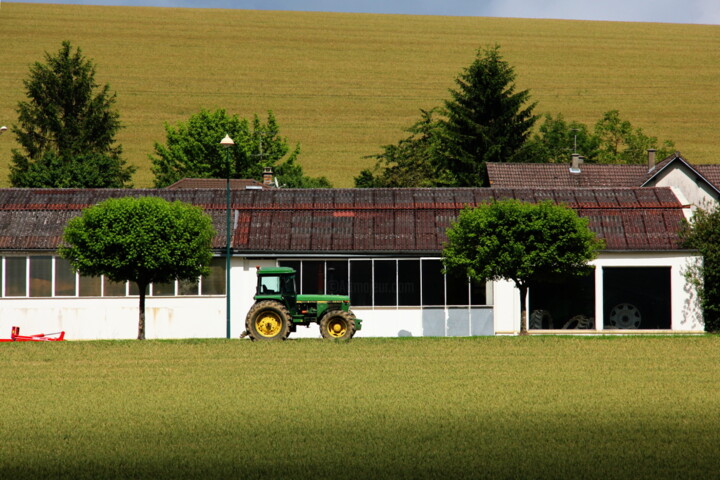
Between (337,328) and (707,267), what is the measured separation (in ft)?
47.8

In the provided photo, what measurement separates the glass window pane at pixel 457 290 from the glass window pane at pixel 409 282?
1082 mm

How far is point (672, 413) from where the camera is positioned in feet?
55.3

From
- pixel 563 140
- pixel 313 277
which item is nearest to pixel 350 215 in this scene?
pixel 313 277

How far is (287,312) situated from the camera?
1293 inches

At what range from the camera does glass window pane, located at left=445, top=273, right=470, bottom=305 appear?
41.2 metres

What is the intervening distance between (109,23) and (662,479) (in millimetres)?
107428

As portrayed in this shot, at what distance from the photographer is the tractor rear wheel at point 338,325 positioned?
1300 inches

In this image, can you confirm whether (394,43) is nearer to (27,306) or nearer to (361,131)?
(361,131)

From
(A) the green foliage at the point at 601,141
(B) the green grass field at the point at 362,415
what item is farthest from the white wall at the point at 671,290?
(A) the green foliage at the point at 601,141

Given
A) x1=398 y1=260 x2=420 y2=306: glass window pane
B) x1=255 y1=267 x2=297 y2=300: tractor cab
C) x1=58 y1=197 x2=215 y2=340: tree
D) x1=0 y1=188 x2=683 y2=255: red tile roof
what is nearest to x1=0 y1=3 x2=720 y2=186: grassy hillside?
x1=0 y1=188 x2=683 y2=255: red tile roof

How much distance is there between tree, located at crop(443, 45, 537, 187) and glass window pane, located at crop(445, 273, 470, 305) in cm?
3086

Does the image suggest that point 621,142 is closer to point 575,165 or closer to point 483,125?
point 483,125

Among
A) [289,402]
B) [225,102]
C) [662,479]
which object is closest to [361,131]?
[225,102]

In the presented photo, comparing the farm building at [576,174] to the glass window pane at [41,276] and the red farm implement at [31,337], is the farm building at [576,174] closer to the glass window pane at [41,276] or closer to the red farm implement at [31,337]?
the glass window pane at [41,276]
